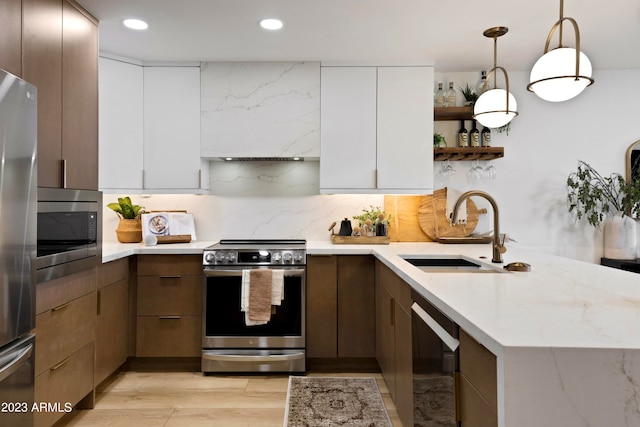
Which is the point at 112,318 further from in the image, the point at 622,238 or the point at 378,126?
the point at 622,238

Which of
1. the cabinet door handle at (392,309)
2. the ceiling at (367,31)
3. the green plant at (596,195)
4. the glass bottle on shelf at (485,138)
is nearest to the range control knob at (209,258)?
the cabinet door handle at (392,309)

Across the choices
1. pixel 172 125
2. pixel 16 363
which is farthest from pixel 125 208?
pixel 16 363

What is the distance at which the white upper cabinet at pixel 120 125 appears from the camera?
3.03 metres

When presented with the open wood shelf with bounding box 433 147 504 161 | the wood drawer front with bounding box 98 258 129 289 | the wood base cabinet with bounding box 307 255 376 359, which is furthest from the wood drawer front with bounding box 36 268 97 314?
the open wood shelf with bounding box 433 147 504 161

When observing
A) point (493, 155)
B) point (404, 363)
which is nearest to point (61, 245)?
point (404, 363)

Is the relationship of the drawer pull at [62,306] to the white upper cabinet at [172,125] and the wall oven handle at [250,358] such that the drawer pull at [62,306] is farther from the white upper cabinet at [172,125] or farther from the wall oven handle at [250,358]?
the white upper cabinet at [172,125]

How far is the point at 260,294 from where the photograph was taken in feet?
9.27

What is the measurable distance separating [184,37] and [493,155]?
2.50m

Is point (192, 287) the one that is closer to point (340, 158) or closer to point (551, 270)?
point (340, 158)

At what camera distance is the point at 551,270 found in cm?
188

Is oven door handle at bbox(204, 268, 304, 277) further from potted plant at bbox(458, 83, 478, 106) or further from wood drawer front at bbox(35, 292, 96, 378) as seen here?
potted plant at bbox(458, 83, 478, 106)

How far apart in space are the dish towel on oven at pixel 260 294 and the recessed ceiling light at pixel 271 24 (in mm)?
1611

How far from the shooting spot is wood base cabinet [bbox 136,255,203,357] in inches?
116

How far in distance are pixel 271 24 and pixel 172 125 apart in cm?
118
